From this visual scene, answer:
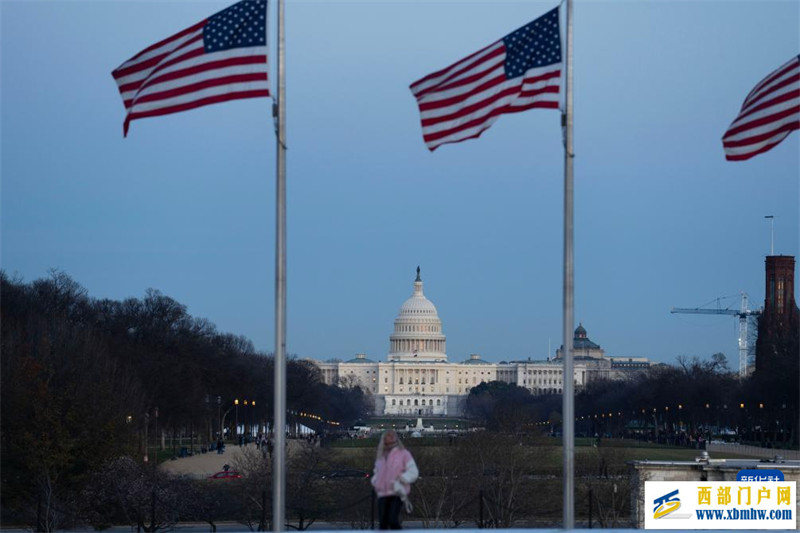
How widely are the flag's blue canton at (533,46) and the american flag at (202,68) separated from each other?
12.2 ft

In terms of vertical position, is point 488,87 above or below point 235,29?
below

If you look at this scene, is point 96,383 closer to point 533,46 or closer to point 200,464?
point 200,464

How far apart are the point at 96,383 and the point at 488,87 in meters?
37.7

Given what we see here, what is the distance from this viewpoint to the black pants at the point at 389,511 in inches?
825

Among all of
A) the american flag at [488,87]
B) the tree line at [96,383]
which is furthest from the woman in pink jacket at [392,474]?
the tree line at [96,383]

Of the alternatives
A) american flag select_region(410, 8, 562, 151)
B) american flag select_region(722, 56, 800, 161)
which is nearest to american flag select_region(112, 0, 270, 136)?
american flag select_region(410, 8, 562, 151)

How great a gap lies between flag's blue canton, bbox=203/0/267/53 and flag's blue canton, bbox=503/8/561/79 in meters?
3.72

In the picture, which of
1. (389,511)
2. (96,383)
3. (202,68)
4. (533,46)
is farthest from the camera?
(96,383)

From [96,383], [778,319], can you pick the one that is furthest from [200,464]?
[778,319]

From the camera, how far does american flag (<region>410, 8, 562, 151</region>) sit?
73.6 feet

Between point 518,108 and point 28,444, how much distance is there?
95.0ft

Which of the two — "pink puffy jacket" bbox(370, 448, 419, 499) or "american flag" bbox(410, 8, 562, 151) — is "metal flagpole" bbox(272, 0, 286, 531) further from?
"pink puffy jacket" bbox(370, 448, 419, 499)

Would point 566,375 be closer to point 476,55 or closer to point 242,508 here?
point 476,55

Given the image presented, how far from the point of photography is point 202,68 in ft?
72.1
